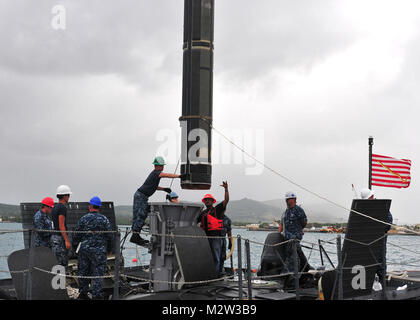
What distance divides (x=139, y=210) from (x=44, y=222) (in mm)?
1729

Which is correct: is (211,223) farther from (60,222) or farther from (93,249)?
(60,222)

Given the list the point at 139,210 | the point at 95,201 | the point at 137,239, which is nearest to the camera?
the point at 95,201

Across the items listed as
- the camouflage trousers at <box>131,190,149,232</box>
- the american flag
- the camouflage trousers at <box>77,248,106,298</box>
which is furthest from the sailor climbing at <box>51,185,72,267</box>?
the american flag

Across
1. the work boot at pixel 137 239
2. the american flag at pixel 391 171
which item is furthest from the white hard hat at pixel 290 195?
the american flag at pixel 391 171

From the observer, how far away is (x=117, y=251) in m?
6.36

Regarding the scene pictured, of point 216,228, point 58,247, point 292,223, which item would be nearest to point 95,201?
point 58,247

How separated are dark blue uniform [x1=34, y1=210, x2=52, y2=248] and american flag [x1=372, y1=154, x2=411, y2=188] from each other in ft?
32.8

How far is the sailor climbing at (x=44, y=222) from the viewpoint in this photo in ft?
26.2

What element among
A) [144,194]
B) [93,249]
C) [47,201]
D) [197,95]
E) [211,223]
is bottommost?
[93,249]

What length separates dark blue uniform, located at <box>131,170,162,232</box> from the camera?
8.63 meters

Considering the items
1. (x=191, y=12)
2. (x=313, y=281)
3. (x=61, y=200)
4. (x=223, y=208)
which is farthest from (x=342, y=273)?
(x=191, y=12)

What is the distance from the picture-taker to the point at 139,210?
28.3 ft

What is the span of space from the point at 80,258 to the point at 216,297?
7.59 feet
